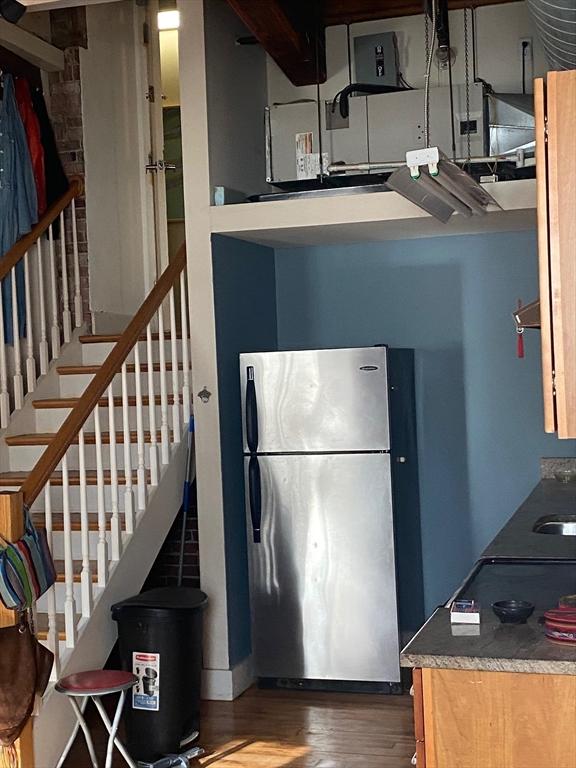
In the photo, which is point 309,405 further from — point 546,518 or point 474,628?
point 474,628

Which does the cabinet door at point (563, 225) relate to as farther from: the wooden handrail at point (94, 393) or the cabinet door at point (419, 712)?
the wooden handrail at point (94, 393)

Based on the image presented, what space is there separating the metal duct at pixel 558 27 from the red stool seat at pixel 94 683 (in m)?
2.66

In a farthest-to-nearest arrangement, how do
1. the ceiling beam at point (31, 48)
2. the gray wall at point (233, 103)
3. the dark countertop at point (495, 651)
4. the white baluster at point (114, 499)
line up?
the ceiling beam at point (31, 48), the gray wall at point (233, 103), the white baluster at point (114, 499), the dark countertop at point (495, 651)

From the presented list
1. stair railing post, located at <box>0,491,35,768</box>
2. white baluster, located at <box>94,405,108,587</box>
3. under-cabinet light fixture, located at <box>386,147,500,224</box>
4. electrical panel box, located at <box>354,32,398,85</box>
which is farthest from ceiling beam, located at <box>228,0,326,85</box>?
stair railing post, located at <box>0,491,35,768</box>

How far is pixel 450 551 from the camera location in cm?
564

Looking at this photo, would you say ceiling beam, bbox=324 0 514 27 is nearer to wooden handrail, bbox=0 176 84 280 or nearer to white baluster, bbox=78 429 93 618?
wooden handrail, bbox=0 176 84 280

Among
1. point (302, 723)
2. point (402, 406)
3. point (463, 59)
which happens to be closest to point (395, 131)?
point (463, 59)

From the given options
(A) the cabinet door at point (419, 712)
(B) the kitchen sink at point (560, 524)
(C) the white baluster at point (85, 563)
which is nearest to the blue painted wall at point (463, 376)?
(B) the kitchen sink at point (560, 524)

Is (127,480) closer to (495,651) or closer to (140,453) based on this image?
(140,453)

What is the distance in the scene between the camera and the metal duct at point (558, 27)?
9.45ft

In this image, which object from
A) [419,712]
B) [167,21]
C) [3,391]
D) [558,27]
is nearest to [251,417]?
[3,391]

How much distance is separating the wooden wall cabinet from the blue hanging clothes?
3.92 meters

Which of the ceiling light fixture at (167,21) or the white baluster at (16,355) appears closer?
the white baluster at (16,355)

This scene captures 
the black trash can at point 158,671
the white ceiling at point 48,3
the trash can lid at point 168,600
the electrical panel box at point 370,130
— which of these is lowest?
the black trash can at point 158,671
